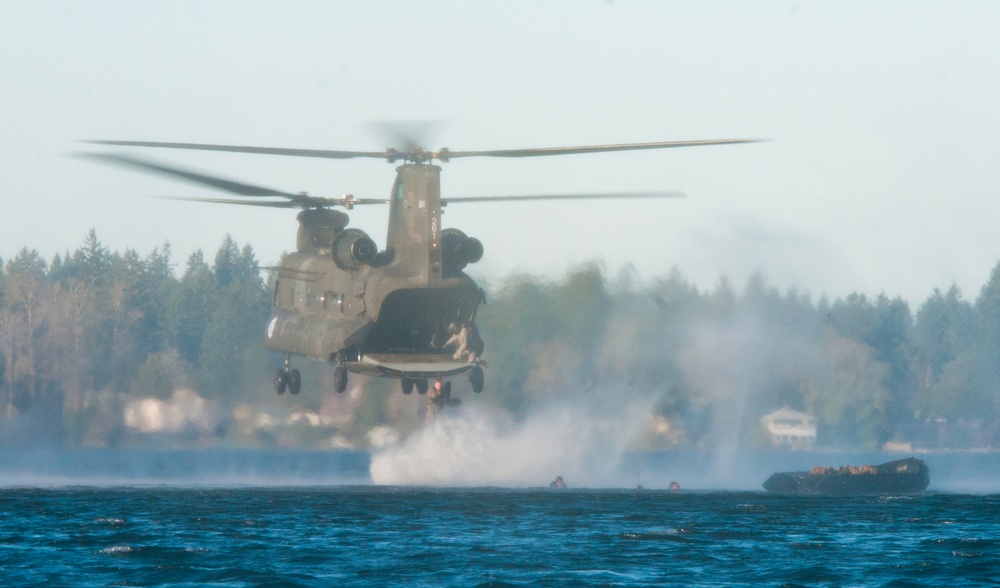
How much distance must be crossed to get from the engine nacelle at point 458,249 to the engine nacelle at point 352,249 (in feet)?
8.21

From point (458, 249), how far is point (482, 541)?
10389mm

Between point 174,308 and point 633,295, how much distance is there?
30.7 m

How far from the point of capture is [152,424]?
86875 mm

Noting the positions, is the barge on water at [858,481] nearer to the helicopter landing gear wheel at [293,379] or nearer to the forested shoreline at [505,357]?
the forested shoreline at [505,357]

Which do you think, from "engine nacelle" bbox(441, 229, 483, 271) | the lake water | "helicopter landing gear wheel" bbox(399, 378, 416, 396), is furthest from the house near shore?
"engine nacelle" bbox(441, 229, 483, 271)

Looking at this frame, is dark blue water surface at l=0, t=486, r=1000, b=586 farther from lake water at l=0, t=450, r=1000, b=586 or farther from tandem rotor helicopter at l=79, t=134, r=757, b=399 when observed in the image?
tandem rotor helicopter at l=79, t=134, r=757, b=399

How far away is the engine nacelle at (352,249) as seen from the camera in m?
52.4

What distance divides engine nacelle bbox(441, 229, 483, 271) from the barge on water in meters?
43.6

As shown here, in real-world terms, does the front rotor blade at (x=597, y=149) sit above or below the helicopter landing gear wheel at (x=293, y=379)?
above

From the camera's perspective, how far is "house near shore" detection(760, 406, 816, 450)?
375 feet

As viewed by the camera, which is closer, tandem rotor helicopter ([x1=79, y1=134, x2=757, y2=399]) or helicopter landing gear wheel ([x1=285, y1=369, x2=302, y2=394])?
tandem rotor helicopter ([x1=79, y1=134, x2=757, y2=399])

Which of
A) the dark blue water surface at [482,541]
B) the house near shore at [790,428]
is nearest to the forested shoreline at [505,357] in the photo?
the house near shore at [790,428]

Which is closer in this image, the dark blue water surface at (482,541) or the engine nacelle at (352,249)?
the dark blue water surface at (482,541)

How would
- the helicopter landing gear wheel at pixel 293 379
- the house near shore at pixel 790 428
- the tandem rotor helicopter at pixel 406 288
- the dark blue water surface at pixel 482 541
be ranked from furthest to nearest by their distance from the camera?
the house near shore at pixel 790 428 < the helicopter landing gear wheel at pixel 293 379 < the tandem rotor helicopter at pixel 406 288 < the dark blue water surface at pixel 482 541
